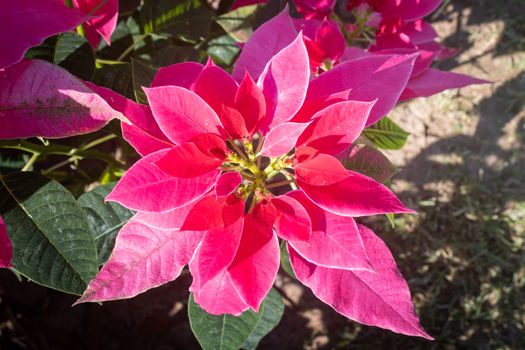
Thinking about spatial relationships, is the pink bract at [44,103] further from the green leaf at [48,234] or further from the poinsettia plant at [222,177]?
the green leaf at [48,234]

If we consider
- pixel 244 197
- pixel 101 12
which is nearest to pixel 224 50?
pixel 101 12

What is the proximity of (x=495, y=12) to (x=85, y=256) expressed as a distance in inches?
69.6

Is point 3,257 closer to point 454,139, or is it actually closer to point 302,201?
point 302,201

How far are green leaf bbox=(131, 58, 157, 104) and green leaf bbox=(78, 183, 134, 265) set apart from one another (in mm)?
195

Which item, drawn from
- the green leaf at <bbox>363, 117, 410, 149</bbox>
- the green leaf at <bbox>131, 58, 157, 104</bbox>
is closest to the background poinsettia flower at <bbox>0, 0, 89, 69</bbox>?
the green leaf at <bbox>131, 58, 157, 104</bbox>

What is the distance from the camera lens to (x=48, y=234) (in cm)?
78

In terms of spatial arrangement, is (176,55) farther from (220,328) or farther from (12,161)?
(220,328)

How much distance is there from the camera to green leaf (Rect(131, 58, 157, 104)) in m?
0.78

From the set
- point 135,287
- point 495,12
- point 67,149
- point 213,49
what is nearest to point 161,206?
point 135,287

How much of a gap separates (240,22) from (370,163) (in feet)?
1.59

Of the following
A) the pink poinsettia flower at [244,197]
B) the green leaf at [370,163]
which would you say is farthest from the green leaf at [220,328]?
the green leaf at [370,163]

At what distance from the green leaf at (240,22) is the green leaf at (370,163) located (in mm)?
429

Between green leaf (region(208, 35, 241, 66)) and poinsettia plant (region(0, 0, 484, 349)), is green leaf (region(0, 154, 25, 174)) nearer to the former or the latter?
poinsettia plant (region(0, 0, 484, 349))

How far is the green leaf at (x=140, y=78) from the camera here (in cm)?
78
